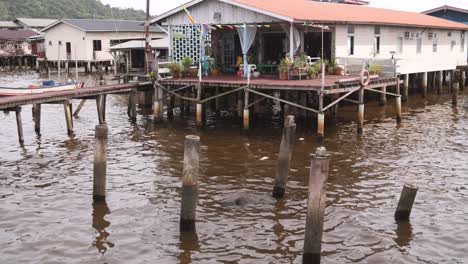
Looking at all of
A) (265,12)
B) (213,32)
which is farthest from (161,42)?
(265,12)

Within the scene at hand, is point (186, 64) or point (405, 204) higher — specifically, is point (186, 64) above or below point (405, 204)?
above

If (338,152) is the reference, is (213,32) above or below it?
above

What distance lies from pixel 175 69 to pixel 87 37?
35.6 m

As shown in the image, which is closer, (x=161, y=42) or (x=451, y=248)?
(x=451, y=248)

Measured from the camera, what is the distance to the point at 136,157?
67.3 feet

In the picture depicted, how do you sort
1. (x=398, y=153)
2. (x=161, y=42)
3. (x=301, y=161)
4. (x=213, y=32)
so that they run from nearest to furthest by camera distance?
(x=301, y=161) < (x=398, y=153) < (x=213, y=32) < (x=161, y=42)

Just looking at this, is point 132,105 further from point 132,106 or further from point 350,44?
point 350,44

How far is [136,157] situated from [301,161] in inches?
239

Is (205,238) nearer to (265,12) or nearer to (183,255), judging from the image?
(183,255)

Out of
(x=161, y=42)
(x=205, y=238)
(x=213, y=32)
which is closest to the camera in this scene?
(x=205, y=238)

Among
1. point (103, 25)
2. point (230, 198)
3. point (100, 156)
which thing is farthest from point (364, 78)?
point (103, 25)

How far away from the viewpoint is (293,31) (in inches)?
1021

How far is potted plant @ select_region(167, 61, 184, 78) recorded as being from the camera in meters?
27.4

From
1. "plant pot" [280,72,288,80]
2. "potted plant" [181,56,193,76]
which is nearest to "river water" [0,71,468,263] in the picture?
"plant pot" [280,72,288,80]
